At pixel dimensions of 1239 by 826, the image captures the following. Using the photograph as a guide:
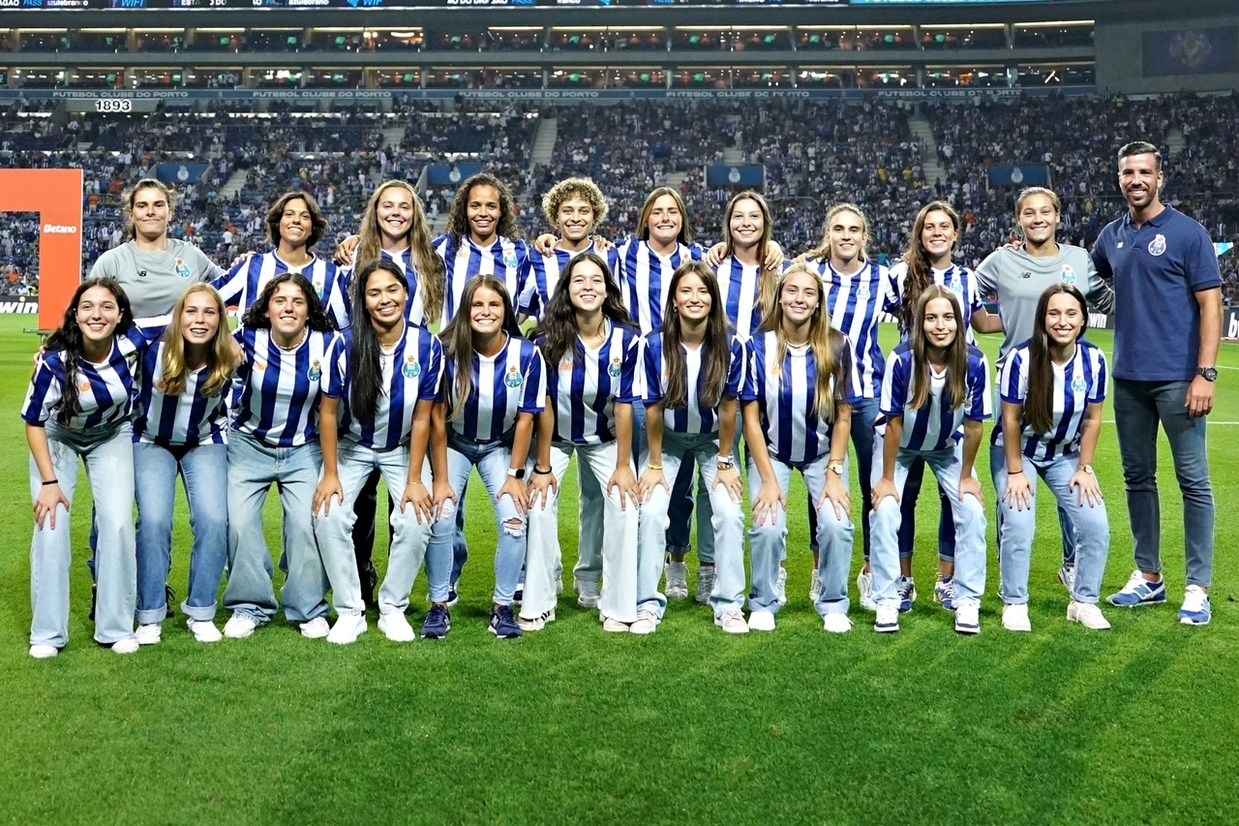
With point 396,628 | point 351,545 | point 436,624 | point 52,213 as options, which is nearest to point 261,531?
point 351,545

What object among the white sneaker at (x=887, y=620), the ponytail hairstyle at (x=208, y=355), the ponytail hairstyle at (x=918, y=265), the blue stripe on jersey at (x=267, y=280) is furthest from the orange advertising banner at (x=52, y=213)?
the white sneaker at (x=887, y=620)

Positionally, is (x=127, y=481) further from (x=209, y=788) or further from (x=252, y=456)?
(x=209, y=788)

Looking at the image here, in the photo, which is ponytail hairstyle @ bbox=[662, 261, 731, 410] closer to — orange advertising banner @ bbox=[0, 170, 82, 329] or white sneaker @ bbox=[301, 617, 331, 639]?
white sneaker @ bbox=[301, 617, 331, 639]

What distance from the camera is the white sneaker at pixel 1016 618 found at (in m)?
4.86

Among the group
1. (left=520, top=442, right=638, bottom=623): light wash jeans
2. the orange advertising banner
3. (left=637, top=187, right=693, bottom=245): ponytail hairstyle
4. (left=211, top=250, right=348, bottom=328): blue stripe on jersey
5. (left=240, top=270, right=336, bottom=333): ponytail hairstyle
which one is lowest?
(left=520, top=442, right=638, bottom=623): light wash jeans

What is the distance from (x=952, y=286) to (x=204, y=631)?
151 inches

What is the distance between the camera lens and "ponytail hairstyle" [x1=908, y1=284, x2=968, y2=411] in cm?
489

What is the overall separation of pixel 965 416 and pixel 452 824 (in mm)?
3040

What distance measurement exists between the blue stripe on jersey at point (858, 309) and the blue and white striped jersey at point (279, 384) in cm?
239

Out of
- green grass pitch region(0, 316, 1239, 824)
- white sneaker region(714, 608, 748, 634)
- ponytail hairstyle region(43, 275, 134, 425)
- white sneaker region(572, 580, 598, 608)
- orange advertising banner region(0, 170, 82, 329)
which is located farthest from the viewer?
orange advertising banner region(0, 170, 82, 329)

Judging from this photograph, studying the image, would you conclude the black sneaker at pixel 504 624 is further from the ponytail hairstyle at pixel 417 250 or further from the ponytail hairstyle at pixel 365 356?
the ponytail hairstyle at pixel 417 250

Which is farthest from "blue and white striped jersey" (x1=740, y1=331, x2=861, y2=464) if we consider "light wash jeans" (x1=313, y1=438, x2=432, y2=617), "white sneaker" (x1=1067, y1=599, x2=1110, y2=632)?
"light wash jeans" (x1=313, y1=438, x2=432, y2=617)

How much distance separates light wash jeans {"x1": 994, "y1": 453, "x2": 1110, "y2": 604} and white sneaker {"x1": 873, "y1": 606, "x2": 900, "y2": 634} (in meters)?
0.56

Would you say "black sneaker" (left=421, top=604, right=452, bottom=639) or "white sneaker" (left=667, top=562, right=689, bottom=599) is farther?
"white sneaker" (left=667, top=562, right=689, bottom=599)
